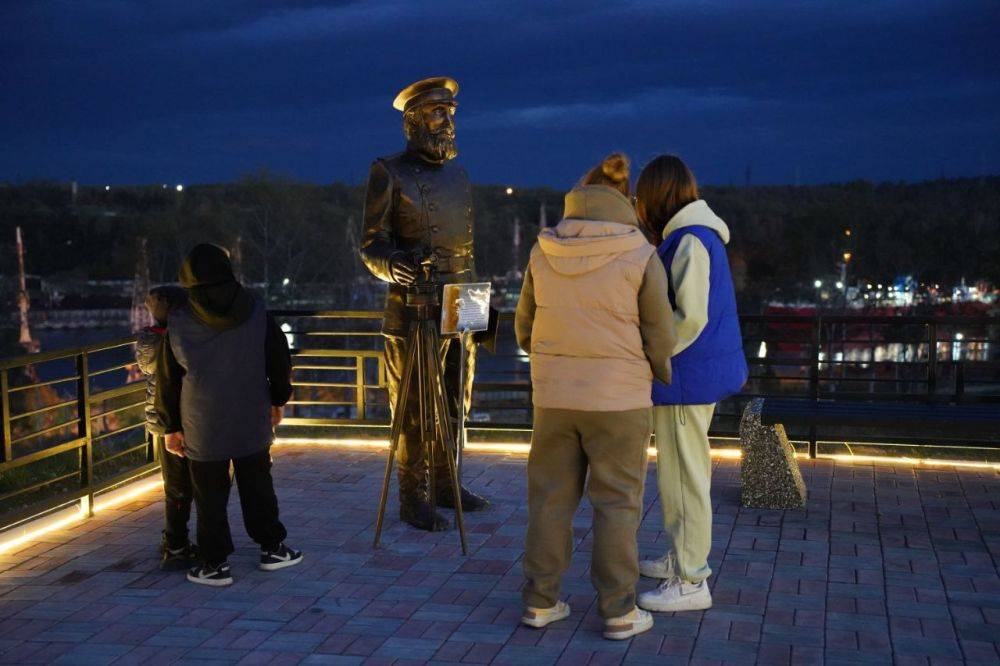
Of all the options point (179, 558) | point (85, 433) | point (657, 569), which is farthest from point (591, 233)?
point (85, 433)

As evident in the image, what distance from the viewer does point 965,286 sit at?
122ft

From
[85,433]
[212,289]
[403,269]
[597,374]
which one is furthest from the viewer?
[85,433]

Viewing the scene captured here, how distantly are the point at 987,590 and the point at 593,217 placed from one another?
2.50 meters

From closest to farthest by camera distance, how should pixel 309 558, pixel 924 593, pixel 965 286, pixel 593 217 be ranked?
pixel 593 217 < pixel 924 593 < pixel 309 558 < pixel 965 286

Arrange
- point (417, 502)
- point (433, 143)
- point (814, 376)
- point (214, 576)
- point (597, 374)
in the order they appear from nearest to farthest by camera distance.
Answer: point (597, 374), point (214, 576), point (433, 143), point (417, 502), point (814, 376)

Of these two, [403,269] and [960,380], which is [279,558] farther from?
[960,380]

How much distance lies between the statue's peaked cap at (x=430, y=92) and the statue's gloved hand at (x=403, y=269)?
2.87 feet

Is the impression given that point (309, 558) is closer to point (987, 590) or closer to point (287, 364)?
point (287, 364)

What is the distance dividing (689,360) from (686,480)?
522mm

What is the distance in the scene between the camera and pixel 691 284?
4.08 metres

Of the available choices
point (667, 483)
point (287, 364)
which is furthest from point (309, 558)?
point (667, 483)

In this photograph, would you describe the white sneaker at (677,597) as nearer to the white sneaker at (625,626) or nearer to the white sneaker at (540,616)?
the white sneaker at (625,626)

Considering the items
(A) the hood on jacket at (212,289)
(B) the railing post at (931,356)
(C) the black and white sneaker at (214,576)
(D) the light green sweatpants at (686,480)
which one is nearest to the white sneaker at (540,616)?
(D) the light green sweatpants at (686,480)

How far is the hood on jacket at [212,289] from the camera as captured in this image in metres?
4.55
